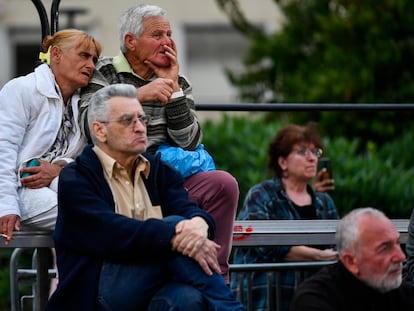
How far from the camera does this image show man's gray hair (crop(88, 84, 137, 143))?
5.97m

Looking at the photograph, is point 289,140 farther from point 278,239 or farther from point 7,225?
point 7,225

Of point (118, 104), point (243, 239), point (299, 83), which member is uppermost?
point (118, 104)

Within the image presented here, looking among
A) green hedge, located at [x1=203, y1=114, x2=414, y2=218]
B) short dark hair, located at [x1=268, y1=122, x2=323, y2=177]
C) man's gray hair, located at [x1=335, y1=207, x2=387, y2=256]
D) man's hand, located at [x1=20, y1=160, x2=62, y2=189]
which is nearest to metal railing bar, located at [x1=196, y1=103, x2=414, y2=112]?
short dark hair, located at [x1=268, y1=122, x2=323, y2=177]

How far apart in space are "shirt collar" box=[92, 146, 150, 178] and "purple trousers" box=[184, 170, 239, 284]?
505mm

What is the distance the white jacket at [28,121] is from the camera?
21.1 ft

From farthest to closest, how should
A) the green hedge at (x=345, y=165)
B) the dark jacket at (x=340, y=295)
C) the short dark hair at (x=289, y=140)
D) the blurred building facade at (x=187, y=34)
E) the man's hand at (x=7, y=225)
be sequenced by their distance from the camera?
the blurred building facade at (x=187, y=34), the green hedge at (x=345, y=165), the short dark hair at (x=289, y=140), the man's hand at (x=7, y=225), the dark jacket at (x=340, y=295)

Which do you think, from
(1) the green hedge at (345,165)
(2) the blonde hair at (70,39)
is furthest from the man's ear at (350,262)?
(1) the green hedge at (345,165)

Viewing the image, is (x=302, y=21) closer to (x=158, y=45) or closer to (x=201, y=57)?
(x=158, y=45)

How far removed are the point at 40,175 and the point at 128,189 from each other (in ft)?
2.01

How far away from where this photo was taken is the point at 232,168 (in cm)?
1180

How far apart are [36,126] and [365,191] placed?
4.90 m

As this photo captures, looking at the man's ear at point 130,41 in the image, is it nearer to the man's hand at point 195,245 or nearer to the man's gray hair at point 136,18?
the man's gray hair at point 136,18

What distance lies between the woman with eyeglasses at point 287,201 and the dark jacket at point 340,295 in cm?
256

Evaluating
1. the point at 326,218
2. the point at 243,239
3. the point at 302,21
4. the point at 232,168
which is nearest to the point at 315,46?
the point at 302,21
